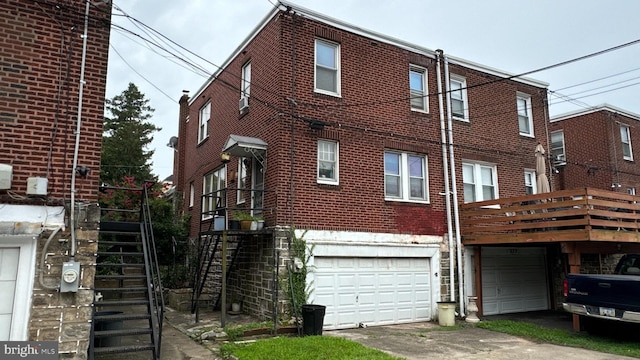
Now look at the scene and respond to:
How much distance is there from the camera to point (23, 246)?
6.12 m

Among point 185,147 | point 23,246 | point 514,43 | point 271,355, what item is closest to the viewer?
point 23,246

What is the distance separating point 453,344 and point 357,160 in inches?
203

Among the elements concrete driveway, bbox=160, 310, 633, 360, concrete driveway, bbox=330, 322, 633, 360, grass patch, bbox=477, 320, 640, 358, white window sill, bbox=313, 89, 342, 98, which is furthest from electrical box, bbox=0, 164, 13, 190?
grass patch, bbox=477, 320, 640, 358

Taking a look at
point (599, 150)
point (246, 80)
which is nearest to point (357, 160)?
point (246, 80)

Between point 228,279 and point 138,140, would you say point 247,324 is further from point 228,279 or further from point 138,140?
point 138,140

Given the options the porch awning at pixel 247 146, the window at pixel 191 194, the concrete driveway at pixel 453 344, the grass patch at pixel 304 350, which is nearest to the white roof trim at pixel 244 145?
the porch awning at pixel 247 146

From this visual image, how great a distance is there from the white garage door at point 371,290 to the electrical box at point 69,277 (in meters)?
5.76

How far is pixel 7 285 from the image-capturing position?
238 inches

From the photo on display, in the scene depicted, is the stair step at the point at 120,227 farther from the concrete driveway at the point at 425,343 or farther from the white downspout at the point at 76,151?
the white downspout at the point at 76,151

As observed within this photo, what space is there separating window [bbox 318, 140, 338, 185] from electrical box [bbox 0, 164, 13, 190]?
6.88m

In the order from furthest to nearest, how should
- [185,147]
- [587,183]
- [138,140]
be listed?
1. [138,140]
2. [185,147]
3. [587,183]

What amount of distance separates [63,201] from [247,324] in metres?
5.37

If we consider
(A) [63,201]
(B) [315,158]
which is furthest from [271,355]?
(B) [315,158]

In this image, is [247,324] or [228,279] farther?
[228,279]
